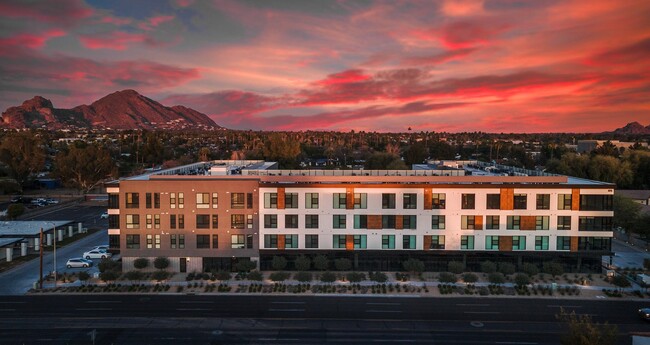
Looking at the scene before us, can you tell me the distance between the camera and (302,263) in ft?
203

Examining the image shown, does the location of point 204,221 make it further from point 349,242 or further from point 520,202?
point 520,202

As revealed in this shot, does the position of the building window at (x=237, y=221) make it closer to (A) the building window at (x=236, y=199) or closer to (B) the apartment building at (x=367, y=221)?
(B) the apartment building at (x=367, y=221)

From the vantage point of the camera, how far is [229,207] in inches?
2562

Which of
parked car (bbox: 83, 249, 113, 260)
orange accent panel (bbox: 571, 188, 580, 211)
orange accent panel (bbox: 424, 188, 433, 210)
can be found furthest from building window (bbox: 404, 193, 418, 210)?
parked car (bbox: 83, 249, 113, 260)

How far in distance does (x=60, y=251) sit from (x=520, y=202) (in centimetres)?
7596

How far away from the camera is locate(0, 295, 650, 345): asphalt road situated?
42.9 m

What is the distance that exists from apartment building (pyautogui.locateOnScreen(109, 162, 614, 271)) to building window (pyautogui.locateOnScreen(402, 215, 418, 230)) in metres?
0.15

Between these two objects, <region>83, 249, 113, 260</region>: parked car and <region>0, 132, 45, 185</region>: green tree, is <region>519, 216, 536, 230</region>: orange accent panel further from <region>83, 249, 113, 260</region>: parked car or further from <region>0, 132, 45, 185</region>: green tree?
<region>0, 132, 45, 185</region>: green tree

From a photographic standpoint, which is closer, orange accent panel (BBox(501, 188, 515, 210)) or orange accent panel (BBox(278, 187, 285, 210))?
orange accent panel (BBox(501, 188, 515, 210))

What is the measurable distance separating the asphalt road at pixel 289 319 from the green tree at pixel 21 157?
103906mm

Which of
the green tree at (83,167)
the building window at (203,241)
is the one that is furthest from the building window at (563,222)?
the green tree at (83,167)

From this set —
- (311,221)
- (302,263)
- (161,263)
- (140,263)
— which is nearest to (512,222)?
(311,221)

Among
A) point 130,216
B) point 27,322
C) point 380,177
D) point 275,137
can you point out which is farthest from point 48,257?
point 275,137

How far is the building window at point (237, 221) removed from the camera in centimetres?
6500
